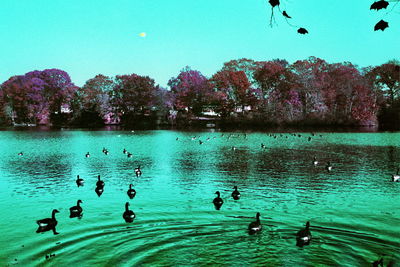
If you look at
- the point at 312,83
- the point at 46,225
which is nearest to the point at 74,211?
the point at 46,225

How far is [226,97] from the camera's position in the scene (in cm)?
10369

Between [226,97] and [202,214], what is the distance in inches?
3493

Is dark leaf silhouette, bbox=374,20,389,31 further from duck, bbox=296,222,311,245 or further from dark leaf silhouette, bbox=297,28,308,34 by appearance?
duck, bbox=296,222,311,245

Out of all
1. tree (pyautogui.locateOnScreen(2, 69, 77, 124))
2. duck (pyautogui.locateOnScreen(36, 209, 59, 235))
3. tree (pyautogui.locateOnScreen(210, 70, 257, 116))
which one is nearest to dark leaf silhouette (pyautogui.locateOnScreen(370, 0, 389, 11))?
duck (pyautogui.locateOnScreen(36, 209, 59, 235))

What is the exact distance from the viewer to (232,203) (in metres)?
18.3

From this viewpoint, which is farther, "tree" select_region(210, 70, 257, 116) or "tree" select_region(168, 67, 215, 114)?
"tree" select_region(168, 67, 215, 114)

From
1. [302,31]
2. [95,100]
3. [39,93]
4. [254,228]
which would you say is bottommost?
[254,228]

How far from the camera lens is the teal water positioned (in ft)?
38.2

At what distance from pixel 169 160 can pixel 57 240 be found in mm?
22747

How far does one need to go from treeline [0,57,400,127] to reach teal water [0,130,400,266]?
64.6 meters

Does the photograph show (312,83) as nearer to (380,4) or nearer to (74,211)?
(74,211)

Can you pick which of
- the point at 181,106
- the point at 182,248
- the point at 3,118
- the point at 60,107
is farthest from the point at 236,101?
the point at 182,248

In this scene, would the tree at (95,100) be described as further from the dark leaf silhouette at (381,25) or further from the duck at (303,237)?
the dark leaf silhouette at (381,25)

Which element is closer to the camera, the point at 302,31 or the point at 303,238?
the point at 302,31
